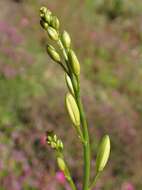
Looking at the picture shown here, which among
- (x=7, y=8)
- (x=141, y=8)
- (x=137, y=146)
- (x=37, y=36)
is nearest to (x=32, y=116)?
(x=137, y=146)

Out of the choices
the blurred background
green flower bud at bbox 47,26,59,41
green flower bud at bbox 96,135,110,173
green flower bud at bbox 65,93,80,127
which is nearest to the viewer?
green flower bud at bbox 47,26,59,41

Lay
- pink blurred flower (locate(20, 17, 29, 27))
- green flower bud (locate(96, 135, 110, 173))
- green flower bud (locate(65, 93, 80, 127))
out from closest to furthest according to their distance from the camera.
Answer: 1. green flower bud (locate(65, 93, 80, 127))
2. green flower bud (locate(96, 135, 110, 173))
3. pink blurred flower (locate(20, 17, 29, 27))

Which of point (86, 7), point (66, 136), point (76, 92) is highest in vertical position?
point (76, 92)

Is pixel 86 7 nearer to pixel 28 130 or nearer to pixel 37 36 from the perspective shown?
pixel 37 36

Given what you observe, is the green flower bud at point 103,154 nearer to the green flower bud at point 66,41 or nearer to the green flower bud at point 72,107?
the green flower bud at point 72,107

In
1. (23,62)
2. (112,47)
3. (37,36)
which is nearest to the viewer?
(23,62)

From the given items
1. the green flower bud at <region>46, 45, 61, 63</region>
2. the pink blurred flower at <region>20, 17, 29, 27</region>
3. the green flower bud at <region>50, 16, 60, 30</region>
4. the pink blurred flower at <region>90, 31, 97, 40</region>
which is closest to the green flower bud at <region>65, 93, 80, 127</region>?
the green flower bud at <region>46, 45, 61, 63</region>

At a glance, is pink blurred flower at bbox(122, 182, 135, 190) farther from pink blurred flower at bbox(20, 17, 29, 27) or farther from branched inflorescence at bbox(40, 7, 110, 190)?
pink blurred flower at bbox(20, 17, 29, 27)

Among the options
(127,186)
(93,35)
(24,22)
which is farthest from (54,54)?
(93,35)

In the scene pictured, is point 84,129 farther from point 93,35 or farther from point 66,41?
point 93,35
